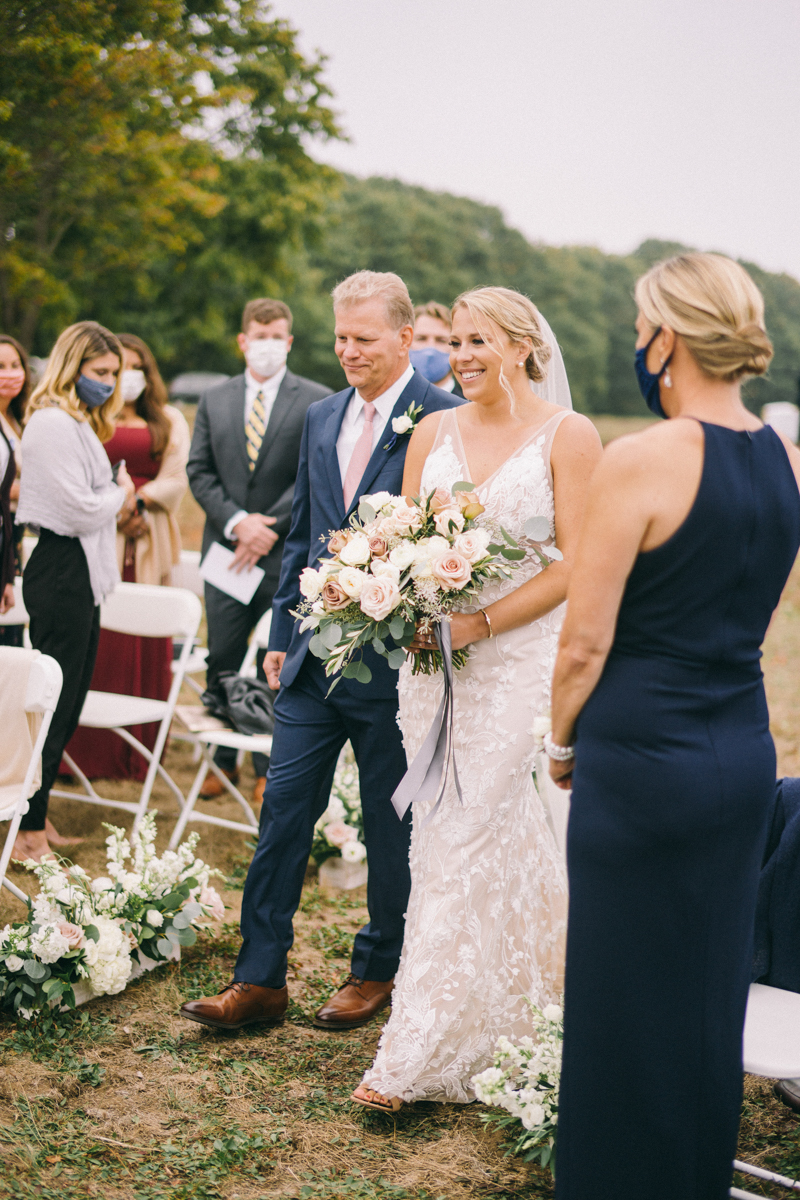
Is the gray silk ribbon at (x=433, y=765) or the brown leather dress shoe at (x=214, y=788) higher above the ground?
the gray silk ribbon at (x=433, y=765)

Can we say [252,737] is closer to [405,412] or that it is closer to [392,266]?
[405,412]

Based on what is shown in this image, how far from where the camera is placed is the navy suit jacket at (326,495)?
3.64m

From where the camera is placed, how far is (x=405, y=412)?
3.71 m

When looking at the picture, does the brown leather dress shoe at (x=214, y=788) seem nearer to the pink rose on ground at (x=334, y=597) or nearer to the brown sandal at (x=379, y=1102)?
the brown sandal at (x=379, y=1102)

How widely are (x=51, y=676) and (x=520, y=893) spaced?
73.6 inches

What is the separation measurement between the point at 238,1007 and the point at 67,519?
95.1 inches

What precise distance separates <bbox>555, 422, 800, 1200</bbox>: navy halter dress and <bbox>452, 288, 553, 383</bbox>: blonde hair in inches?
44.6

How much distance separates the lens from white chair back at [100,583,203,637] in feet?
18.4

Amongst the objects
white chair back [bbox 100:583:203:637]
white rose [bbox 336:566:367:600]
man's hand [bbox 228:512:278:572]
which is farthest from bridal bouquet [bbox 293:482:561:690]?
man's hand [bbox 228:512:278:572]

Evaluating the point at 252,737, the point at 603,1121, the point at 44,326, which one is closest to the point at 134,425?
the point at 252,737

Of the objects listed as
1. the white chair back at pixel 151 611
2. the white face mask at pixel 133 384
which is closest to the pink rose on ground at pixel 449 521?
the white chair back at pixel 151 611

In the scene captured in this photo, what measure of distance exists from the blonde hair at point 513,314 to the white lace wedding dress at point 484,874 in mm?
210

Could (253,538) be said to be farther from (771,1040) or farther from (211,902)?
(771,1040)

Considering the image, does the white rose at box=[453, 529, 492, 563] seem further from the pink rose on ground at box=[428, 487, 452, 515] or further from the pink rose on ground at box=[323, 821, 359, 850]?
the pink rose on ground at box=[323, 821, 359, 850]
